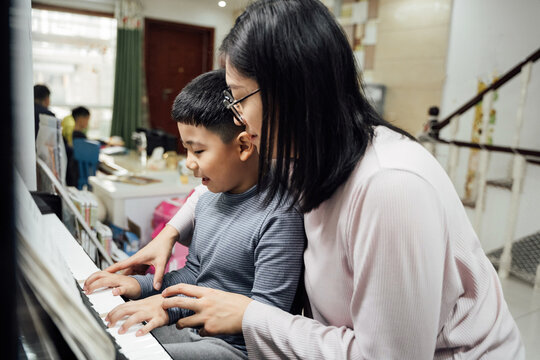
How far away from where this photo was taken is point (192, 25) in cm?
638

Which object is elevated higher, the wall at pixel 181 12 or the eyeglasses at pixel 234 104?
the wall at pixel 181 12

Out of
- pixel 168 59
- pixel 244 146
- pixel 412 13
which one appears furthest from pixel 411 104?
pixel 244 146

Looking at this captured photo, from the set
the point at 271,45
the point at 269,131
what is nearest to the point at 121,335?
the point at 269,131

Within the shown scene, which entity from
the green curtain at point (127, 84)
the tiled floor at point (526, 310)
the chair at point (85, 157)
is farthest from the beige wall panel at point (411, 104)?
the green curtain at point (127, 84)

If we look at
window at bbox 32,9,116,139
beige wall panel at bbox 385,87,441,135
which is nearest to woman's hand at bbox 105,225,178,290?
beige wall panel at bbox 385,87,441,135

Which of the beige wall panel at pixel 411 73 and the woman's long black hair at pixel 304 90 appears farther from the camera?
the beige wall panel at pixel 411 73

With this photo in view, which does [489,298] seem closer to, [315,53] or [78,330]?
[315,53]

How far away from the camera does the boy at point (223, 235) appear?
906 millimetres

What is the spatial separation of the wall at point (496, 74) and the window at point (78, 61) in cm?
457

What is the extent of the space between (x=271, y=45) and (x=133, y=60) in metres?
5.96

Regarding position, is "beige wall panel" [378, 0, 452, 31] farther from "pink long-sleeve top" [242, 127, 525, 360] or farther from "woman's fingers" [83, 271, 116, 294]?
"woman's fingers" [83, 271, 116, 294]

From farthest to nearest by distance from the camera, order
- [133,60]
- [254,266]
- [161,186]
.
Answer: [133,60] < [161,186] < [254,266]

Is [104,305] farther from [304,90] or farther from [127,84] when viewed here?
[127,84]

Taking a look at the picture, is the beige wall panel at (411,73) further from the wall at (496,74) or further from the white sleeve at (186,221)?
the white sleeve at (186,221)
